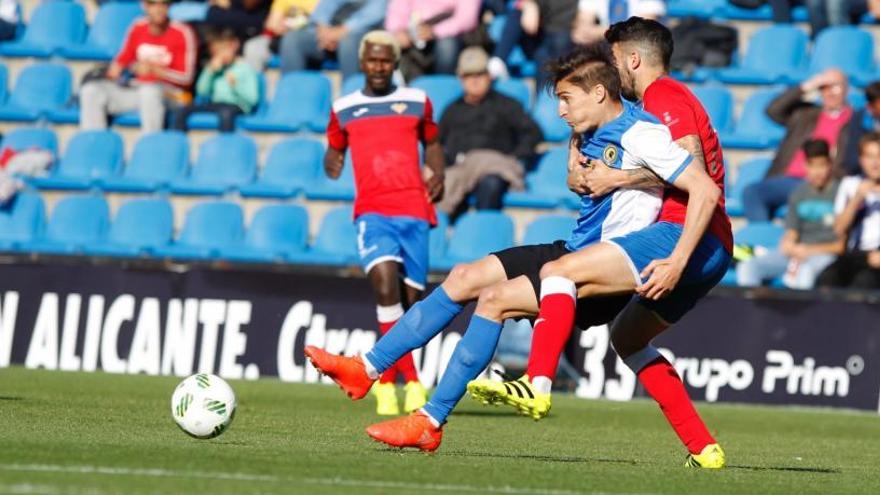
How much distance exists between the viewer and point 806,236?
15.3 meters

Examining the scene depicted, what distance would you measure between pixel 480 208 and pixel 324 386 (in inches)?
105

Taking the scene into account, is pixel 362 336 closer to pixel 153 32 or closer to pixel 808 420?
pixel 808 420

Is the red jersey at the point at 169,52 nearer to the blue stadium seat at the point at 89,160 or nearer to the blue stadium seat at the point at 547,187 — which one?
the blue stadium seat at the point at 89,160

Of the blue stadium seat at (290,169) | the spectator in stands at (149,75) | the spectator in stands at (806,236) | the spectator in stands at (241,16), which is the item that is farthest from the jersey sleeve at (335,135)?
the spectator in stands at (241,16)

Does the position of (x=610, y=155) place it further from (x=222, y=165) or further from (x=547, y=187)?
(x=222, y=165)

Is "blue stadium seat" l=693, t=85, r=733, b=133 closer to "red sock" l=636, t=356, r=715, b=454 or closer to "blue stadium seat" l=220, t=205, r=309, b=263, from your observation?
"blue stadium seat" l=220, t=205, r=309, b=263

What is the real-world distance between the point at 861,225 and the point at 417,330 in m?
8.09

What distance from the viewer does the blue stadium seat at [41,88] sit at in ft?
64.5

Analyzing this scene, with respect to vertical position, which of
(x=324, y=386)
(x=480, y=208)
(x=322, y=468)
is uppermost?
(x=322, y=468)

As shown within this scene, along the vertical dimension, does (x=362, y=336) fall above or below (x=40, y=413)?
below

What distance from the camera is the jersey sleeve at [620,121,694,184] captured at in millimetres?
7336

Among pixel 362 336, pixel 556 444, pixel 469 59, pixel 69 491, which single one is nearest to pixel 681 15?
pixel 469 59

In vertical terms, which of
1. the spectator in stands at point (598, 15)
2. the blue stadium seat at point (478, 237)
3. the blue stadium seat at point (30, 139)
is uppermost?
the spectator in stands at point (598, 15)

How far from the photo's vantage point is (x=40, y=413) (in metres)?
9.37
